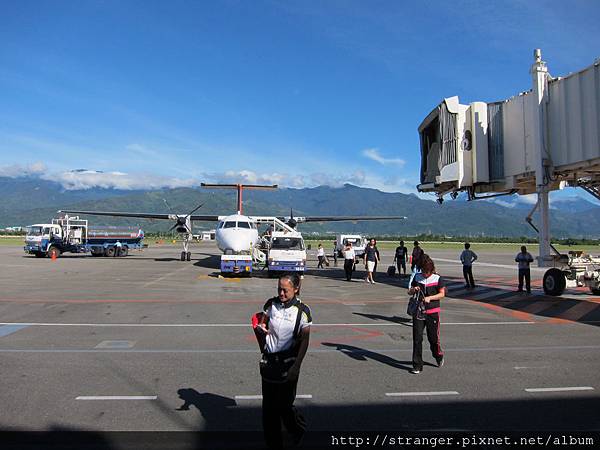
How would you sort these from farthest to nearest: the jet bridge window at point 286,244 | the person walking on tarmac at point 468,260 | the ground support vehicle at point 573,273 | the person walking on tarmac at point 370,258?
the jet bridge window at point 286,244 < the person walking on tarmac at point 370,258 < the person walking on tarmac at point 468,260 < the ground support vehicle at point 573,273

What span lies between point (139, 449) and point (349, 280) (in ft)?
57.9

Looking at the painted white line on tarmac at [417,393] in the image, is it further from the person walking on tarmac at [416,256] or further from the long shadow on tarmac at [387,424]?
the person walking on tarmac at [416,256]

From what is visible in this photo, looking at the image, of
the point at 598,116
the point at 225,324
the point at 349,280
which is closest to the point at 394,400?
the point at 225,324

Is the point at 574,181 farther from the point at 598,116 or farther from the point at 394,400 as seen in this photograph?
the point at 394,400

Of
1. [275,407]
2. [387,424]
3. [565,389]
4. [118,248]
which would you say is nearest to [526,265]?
[565,389]

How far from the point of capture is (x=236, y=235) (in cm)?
2328

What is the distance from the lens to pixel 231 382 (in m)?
6.48

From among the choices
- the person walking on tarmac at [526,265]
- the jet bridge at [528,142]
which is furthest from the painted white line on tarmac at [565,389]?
the person walking on tarmac at [526,265]

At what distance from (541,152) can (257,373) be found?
11.9 meters

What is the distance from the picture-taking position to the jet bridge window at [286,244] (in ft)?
74.5

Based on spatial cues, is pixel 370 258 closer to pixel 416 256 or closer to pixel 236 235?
pixel 236 235

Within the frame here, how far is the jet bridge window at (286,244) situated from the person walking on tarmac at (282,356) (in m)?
18.0

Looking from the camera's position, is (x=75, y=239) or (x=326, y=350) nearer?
(x=326, y=350)

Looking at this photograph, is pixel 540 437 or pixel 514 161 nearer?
pixel 540 437
